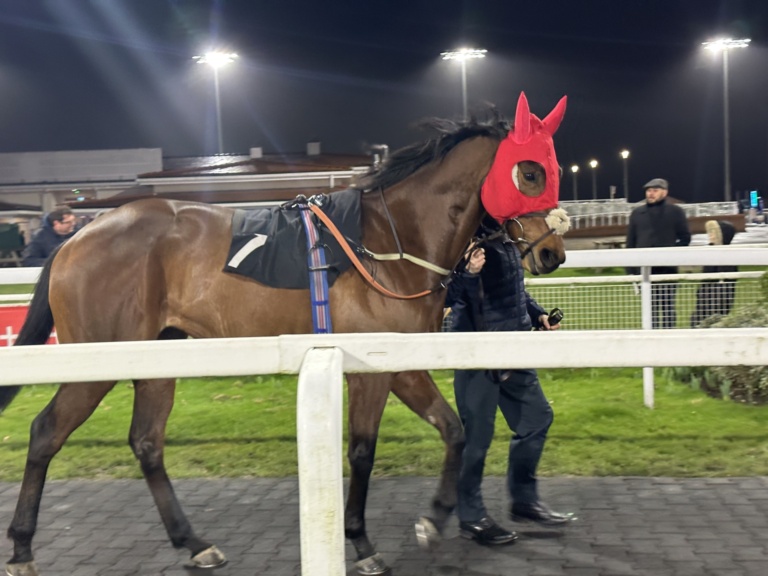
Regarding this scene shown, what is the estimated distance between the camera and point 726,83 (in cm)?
2617

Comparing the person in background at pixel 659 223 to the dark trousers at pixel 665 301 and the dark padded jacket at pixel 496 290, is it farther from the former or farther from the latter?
the dark padded jacket at pixel 496 290

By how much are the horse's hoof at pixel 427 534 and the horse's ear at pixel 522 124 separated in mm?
1575

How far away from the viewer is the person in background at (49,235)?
6.09 metres

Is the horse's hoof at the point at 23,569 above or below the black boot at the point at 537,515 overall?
above

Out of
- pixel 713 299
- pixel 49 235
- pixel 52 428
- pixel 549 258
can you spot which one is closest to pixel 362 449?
pixel 549 258

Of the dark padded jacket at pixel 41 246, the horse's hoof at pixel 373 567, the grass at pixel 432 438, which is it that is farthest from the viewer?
the dark padded jacket at pixel 41 246

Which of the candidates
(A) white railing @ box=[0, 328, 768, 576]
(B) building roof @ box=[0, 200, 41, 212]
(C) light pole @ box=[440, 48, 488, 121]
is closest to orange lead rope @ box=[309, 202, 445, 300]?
(A) white railing @ box=[0, 328, 768, 576]

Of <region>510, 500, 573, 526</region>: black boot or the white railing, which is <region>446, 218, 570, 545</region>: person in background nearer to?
<region>510, 500, 573, 526</region>: black boot

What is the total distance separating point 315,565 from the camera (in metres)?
1.54

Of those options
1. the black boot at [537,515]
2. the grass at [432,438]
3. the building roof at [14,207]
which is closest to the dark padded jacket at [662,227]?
the grass at [432,438]

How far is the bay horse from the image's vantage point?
3084 mm

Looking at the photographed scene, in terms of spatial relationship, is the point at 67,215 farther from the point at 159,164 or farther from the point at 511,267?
the point at 159,164

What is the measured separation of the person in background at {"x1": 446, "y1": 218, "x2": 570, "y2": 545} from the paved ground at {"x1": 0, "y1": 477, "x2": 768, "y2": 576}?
0.37 ft

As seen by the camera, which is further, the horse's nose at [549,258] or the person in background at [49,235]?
the person in background at [49,235]
